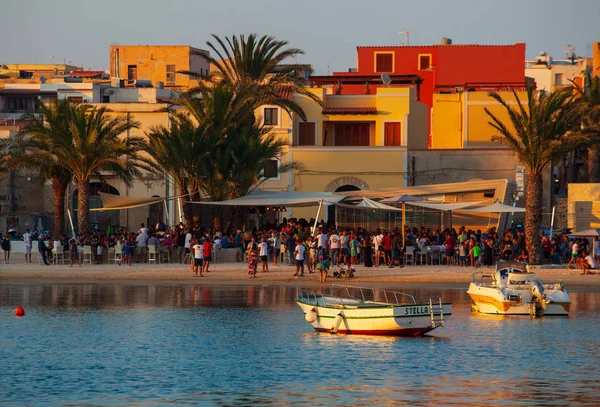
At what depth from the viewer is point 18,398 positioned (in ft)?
65.5

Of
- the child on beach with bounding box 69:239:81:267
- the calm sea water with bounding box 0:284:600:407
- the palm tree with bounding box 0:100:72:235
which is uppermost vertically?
the palm tree with bounding box 0:100:72:235

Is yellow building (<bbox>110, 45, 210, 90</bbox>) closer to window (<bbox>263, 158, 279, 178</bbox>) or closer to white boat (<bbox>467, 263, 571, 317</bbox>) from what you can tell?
window (<bbox>263, 158, 279, 178</bbox>)

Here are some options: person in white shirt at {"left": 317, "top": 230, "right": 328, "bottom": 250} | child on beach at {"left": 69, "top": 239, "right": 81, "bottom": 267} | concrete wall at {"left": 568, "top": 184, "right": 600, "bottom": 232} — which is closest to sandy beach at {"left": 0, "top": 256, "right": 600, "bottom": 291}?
child on beach at {"left": 69, "top": 239, "right": 81, "bottom": 267}

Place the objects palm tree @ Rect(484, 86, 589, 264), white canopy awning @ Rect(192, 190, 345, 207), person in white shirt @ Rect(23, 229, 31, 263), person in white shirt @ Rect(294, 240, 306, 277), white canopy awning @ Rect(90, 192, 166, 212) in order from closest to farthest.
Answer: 1. person in white shirt @ Rect(294, 240, 306, 277)
2. palm tree @ Rect(484, 86, 589, 264)
3. white canopy awning @ Rect(192, 190, 345, 207)
4. person in white shirt @ Rect(23, 229, 31, 263)
5. white canopy awning @ Rect(90, 192, 166, 212)

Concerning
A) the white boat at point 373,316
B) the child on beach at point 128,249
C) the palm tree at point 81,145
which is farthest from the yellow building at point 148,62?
the white boat at point 373,316

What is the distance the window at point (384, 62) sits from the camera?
75.1m

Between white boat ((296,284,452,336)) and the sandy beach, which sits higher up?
the sandy beach

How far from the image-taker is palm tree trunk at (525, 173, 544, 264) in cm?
4109

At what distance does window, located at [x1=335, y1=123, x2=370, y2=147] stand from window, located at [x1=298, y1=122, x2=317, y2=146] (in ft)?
4.26

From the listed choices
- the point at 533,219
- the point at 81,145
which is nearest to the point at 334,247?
the point at 533,219

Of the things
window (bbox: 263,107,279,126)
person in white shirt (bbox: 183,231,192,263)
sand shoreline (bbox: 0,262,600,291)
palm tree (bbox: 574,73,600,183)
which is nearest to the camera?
sand shoreline (bbox: 0,262,600,291)

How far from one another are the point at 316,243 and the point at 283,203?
137 inches

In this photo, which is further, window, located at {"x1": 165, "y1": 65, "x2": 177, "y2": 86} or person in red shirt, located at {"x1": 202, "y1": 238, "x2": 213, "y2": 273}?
window, located at {"x1": 165, "y1": 65, "x2": 177, "y2": 86}

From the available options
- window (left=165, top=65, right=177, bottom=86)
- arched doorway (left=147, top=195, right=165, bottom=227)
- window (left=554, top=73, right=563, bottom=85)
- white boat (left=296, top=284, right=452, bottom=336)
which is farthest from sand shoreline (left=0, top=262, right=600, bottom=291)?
window (left=554, top=73, right=563, bottom=85)
